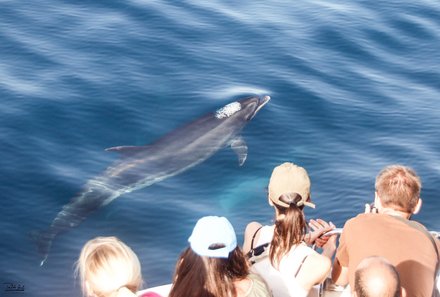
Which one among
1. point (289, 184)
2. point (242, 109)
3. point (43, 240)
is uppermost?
point (289, 184)

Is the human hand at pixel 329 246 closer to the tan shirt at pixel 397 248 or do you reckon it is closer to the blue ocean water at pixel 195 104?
the tan shirt at pixel 397 248

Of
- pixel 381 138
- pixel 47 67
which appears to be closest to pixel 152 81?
pixel 47 67

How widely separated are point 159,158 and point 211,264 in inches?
274

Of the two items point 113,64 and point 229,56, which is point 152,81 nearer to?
point 113,64

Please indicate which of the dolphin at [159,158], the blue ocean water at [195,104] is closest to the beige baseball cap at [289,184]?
the blue ocean water at [195,104]

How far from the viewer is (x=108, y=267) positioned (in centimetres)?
566

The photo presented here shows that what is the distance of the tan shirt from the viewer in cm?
637

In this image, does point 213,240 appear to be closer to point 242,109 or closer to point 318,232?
point 318,232

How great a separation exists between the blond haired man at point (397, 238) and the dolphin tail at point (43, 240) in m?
4.93

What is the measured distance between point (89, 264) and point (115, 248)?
0.71 ft

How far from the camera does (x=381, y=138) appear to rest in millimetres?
13906

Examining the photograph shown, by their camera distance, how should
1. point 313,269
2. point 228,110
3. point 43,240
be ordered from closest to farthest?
point 313,269 < point 43,240 < point 228,110

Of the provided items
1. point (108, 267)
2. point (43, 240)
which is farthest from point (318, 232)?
point (43, 240)

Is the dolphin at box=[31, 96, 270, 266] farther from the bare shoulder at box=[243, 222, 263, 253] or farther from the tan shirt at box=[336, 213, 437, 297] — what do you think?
the tan shirt at box=[336, 213, 437, 297]
